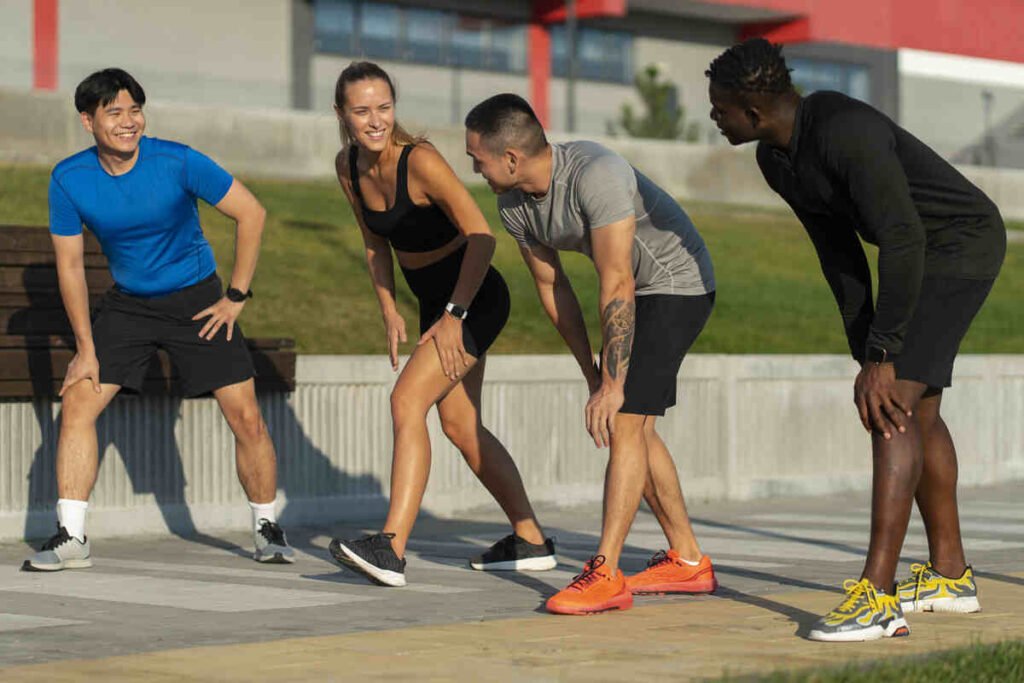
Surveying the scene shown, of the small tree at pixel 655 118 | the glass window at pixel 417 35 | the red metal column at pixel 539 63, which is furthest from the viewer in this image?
the red metal column at pixel 539 63

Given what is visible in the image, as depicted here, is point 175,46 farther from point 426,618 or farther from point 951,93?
point 426,618

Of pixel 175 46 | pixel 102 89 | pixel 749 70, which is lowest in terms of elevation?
pixel 749 70

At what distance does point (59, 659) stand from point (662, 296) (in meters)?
2.70

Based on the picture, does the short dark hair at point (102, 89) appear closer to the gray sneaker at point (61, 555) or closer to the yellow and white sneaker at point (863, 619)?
the gray sneaker at point (61, 555)

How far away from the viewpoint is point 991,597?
6867 mm

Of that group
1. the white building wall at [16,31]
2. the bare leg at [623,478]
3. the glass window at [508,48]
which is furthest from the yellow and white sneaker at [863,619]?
the glass window at [508,48]

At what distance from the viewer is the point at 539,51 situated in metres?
49.0

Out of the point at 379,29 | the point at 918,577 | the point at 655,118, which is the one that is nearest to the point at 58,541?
the point at 918,577

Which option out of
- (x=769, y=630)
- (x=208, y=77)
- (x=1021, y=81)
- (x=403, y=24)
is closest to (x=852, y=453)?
(x=769, y=630)

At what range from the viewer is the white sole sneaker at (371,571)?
705 centimetres

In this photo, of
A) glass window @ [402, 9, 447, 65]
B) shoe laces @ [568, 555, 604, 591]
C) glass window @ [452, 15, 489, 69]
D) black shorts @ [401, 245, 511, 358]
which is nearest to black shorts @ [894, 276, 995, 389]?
shoe laces @ [568, 555, 604, 591]

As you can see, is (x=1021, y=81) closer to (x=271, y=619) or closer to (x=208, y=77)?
(x=208, y=77)

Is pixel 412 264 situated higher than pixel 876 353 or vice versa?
pixel 412 264

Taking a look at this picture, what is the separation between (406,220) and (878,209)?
2322 millimetres
